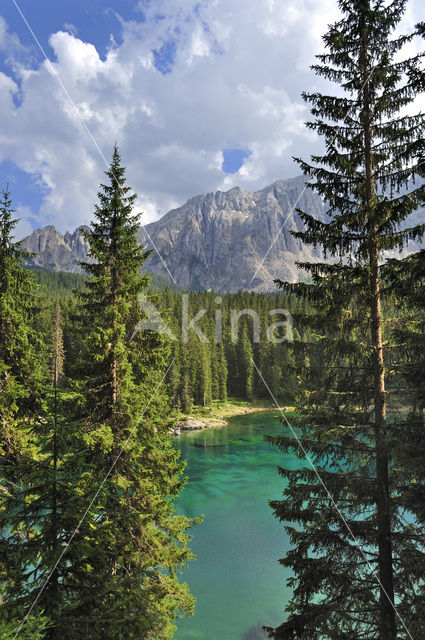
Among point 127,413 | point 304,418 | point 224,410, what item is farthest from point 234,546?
point 224,410

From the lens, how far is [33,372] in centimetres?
1116

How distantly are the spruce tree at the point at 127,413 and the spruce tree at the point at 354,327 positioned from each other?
3.37 meters

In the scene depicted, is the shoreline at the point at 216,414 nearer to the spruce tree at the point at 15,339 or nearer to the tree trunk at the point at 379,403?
the spruce tree at the point at 15,339

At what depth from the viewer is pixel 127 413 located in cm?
900

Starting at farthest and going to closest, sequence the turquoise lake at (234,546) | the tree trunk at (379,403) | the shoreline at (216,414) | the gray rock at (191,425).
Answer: the shoreline at (216,414) → the gray rock at (191,425) → the turquoise lake at (234,546) → the tree trunk at (379,403)

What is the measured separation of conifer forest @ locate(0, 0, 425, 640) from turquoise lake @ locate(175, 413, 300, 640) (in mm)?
1998

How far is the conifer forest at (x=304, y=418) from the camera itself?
4.71 metres

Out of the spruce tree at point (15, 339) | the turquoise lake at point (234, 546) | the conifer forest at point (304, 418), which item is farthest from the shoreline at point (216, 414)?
the conifer forest at point (304, 418)

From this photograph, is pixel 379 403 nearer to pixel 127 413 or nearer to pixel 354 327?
pixel 354 327

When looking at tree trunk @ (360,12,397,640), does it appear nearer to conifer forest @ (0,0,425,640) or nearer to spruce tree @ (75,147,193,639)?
conifer forest @ (0,0,425,640)

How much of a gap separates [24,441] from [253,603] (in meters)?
13.5

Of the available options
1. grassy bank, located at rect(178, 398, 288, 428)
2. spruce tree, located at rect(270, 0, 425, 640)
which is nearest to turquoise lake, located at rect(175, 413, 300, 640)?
spruce tree, located at rect(270, 0, 425, 640)

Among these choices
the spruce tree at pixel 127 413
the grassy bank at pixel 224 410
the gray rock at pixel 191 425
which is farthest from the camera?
the grassy bank at pixel 224 410

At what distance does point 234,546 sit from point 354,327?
19.3 metres
